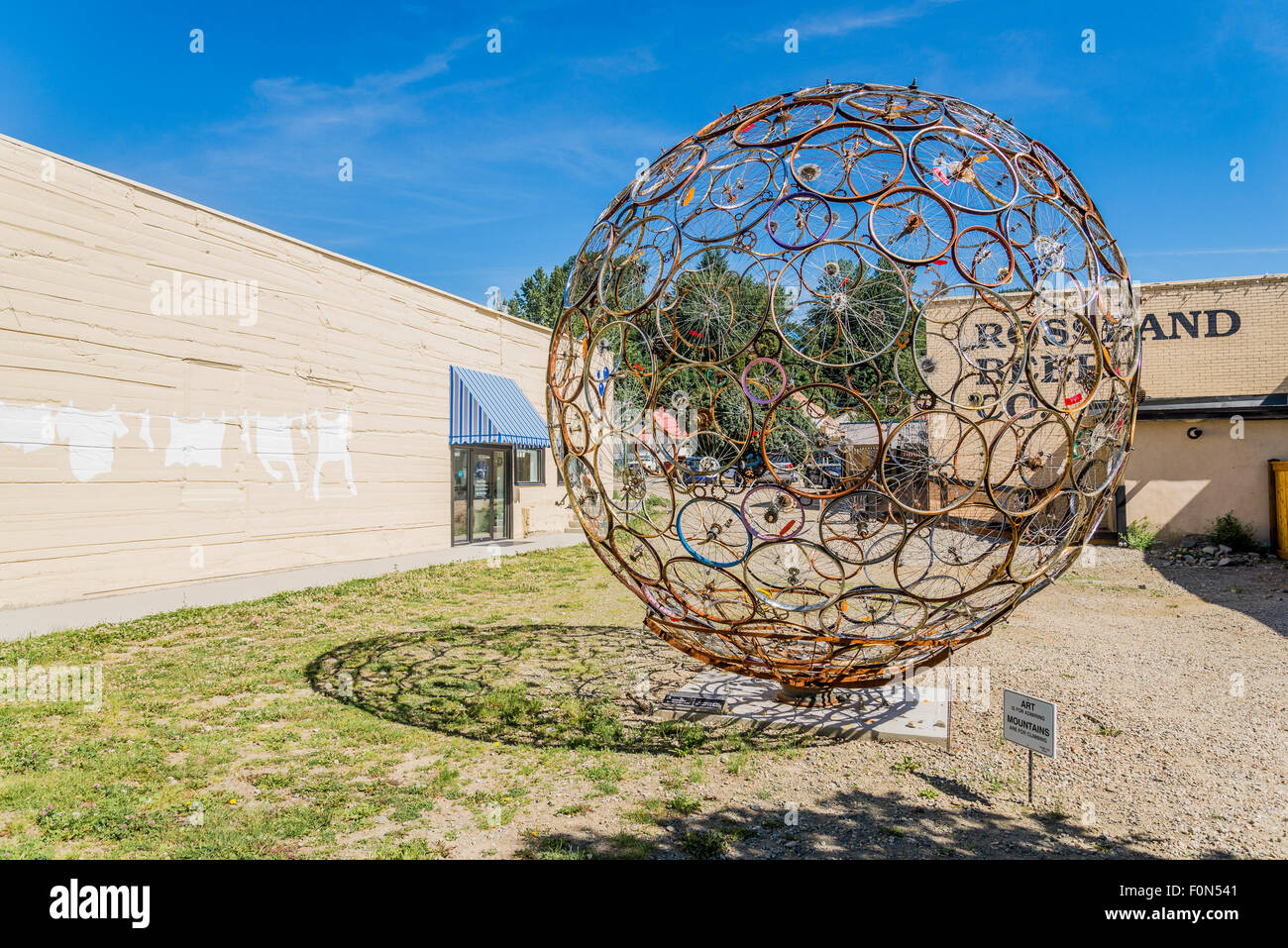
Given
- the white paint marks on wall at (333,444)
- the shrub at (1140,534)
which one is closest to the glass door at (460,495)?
the white paint marks on wall at (333,444)

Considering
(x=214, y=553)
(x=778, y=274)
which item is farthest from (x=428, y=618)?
(x=778, y=274)

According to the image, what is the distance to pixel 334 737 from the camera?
5402mm

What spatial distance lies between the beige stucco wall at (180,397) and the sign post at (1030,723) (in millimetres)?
11919

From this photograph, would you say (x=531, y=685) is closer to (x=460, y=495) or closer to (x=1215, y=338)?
(x=460, y=495)

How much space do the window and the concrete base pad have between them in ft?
49.5

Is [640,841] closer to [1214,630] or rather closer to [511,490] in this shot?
[1214,630]

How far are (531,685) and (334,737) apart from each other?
176 centimetres

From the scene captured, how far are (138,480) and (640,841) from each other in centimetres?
1081

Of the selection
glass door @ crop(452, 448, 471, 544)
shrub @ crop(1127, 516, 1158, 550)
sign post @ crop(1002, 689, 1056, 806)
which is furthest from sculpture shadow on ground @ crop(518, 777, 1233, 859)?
shrub @ crop(1127, 516, 1158, 550)

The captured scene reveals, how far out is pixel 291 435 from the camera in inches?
539

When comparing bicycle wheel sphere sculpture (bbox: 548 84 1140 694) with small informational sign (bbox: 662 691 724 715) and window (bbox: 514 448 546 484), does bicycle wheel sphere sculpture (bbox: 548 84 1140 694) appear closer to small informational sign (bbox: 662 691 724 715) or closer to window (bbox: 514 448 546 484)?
small informational sign (bbox: 662 691 724 715)

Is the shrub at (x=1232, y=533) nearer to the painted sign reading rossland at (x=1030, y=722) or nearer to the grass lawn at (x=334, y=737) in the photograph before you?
the grass lawn at (x=334, y=737)

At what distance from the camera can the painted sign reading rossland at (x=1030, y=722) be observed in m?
4.18

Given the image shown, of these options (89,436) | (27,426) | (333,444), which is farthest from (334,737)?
(333,444)
